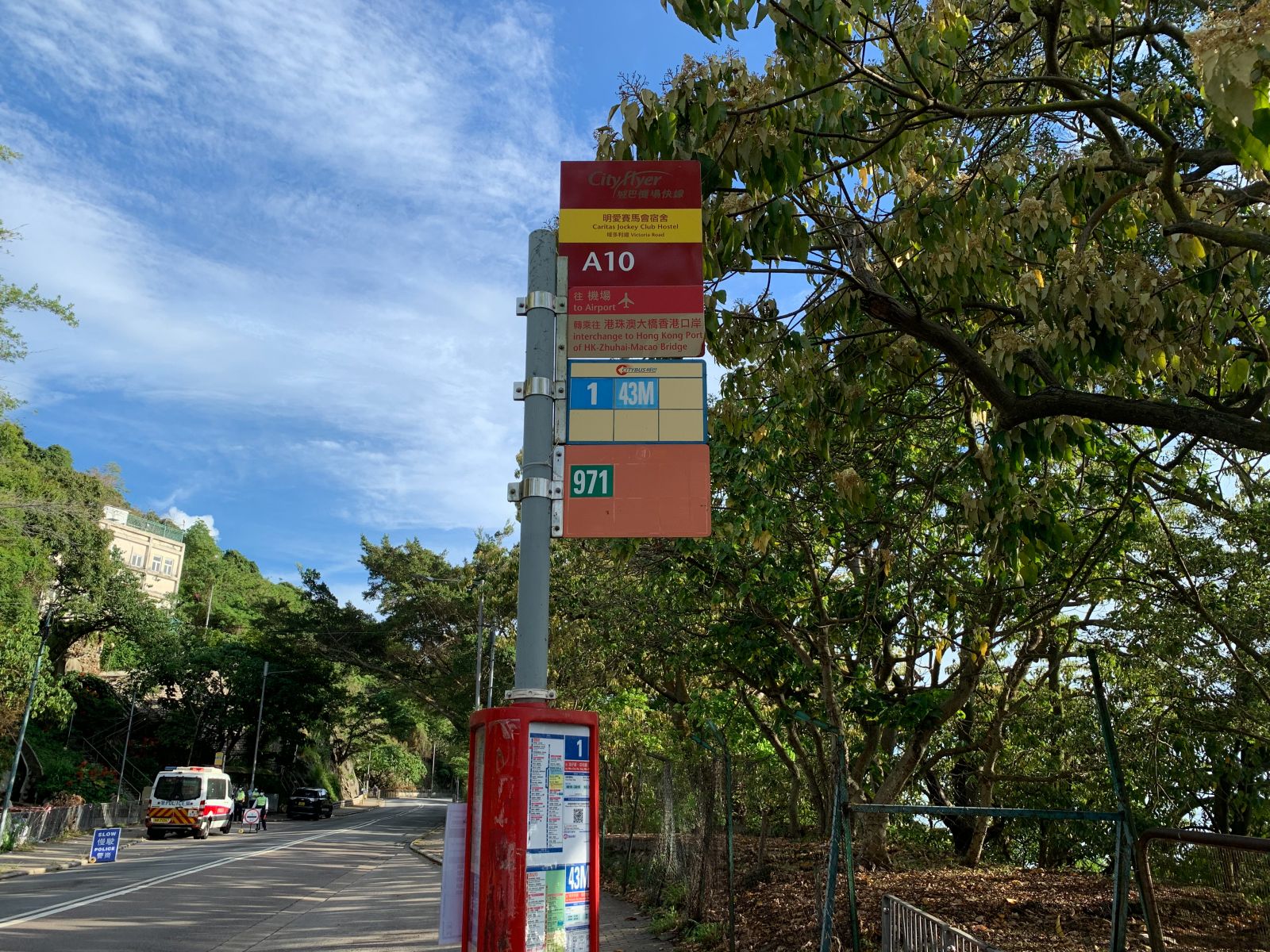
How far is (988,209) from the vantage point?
6.55m

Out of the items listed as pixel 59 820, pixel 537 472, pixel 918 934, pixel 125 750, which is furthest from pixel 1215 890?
pixel 125 750

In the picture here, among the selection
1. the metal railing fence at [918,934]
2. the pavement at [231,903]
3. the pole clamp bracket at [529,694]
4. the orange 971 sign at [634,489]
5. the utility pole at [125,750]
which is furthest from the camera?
the utility pole at [125,750]

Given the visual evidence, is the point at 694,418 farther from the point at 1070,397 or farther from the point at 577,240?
the point at 1070,397

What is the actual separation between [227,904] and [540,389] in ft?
44.1

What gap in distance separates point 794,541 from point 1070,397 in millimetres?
5899

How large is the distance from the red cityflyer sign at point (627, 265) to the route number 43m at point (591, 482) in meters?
0.54

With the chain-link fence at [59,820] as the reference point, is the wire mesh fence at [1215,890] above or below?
above

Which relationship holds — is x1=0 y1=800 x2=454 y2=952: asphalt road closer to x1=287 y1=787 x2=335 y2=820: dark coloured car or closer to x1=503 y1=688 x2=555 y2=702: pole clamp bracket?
x1=503 y1=688 x2=555 y2=702: pole clamp bracket

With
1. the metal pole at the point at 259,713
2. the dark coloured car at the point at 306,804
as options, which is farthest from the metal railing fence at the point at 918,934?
the dark coloured car at the point at 306,804

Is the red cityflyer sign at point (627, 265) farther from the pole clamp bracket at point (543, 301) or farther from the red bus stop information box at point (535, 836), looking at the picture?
Result: the red bus stop information box at point (535, 836)

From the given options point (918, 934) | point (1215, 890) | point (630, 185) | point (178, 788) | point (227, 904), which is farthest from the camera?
point (178, 788)

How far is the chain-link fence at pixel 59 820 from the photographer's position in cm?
2528

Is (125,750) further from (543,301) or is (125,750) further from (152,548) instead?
(152,548)

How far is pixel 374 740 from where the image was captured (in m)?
73.1
